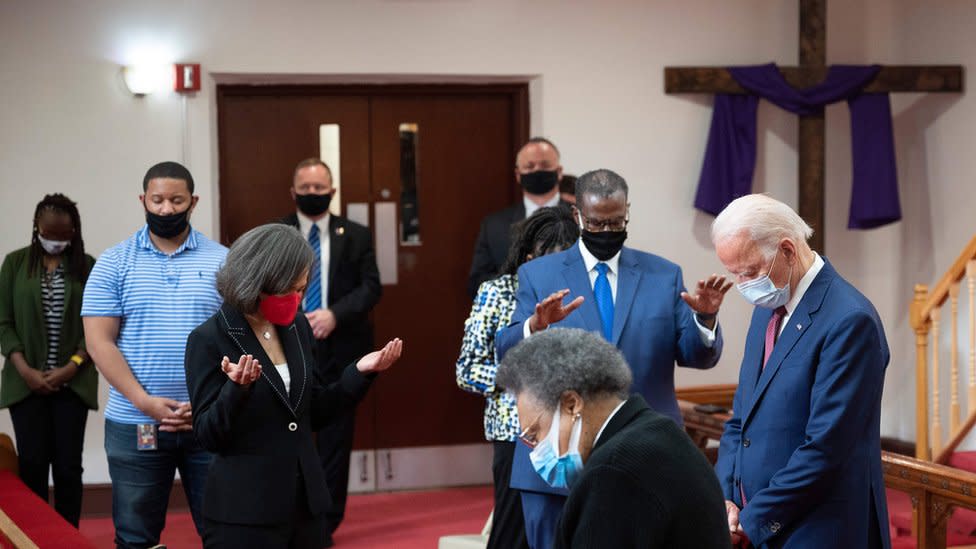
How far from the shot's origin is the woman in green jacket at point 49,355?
539 centimetres

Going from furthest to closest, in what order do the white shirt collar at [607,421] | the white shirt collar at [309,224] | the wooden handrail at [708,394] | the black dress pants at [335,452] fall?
the wooden handrail at [708,394]
the white shirt collar at [309,224]
the black dress pants at [335,452]
the white shirt collar at [607,421]

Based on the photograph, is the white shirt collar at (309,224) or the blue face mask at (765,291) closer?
the blue face mask at (765,291)

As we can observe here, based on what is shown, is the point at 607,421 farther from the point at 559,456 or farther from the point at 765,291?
the point at 765,291

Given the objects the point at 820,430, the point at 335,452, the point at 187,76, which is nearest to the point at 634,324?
the point at 820,430

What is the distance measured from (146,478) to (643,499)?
2.24m

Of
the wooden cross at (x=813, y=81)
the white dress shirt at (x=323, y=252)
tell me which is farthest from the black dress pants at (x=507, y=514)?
the wooden cross at (x=813, y=81)

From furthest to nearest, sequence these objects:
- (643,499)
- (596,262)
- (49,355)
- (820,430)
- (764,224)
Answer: (49,355), (596,262), (764,224), (820,430), (643,499)

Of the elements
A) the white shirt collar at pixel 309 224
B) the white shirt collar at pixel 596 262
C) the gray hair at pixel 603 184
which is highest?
the gray hair at pixel 603 184

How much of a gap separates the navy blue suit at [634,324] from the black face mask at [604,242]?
4 centimetres

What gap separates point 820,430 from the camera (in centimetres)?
290

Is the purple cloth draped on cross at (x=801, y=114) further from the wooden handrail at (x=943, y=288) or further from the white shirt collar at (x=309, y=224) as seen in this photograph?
the white shirt collar at (x=309, y=224)

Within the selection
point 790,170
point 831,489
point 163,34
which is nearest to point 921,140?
point 790,170

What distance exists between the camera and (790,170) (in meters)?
7.20

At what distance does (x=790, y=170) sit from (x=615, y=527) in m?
5.31
